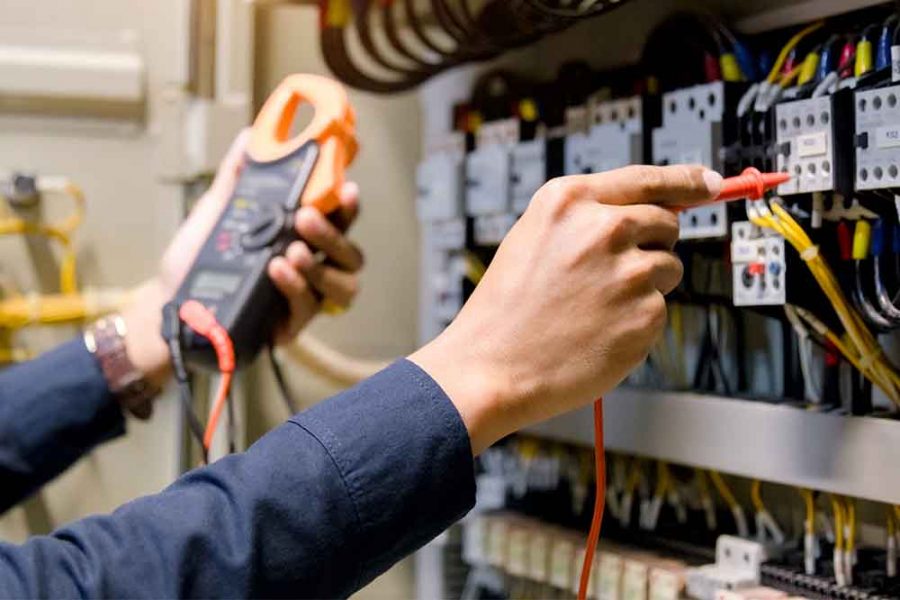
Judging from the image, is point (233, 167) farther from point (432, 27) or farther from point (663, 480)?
point (663, 480)

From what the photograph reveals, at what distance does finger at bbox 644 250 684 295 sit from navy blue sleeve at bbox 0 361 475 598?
0.61 ft

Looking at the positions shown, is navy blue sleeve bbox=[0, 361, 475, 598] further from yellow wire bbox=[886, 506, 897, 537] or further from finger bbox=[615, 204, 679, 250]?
yellow wire bbox=[886, 506, 897, 537]

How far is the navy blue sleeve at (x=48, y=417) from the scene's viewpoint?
1211 mm

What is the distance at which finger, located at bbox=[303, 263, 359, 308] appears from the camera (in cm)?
122

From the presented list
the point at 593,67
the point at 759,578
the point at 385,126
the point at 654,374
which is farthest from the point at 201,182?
the point at 759,578

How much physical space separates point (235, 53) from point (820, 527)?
0.97 metres

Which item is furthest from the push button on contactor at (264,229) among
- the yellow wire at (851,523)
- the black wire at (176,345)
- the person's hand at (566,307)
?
the yellow wire at (851,523)

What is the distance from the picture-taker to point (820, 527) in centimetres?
105

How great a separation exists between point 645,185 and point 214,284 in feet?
1.82

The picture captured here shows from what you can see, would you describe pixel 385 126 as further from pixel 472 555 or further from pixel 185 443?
pixel 472 555

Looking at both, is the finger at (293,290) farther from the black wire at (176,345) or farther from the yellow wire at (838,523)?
the yellow wire at (838,523)

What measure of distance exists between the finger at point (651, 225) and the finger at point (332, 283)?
501mm

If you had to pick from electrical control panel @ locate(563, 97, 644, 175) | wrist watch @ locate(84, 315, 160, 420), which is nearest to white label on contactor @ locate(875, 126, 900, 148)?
electrical control panel @ locate(563, 97, 644, 175)

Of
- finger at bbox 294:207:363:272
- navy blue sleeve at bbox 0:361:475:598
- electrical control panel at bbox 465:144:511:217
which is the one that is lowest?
navy blue sleeve at bbox 0:361:475:598
